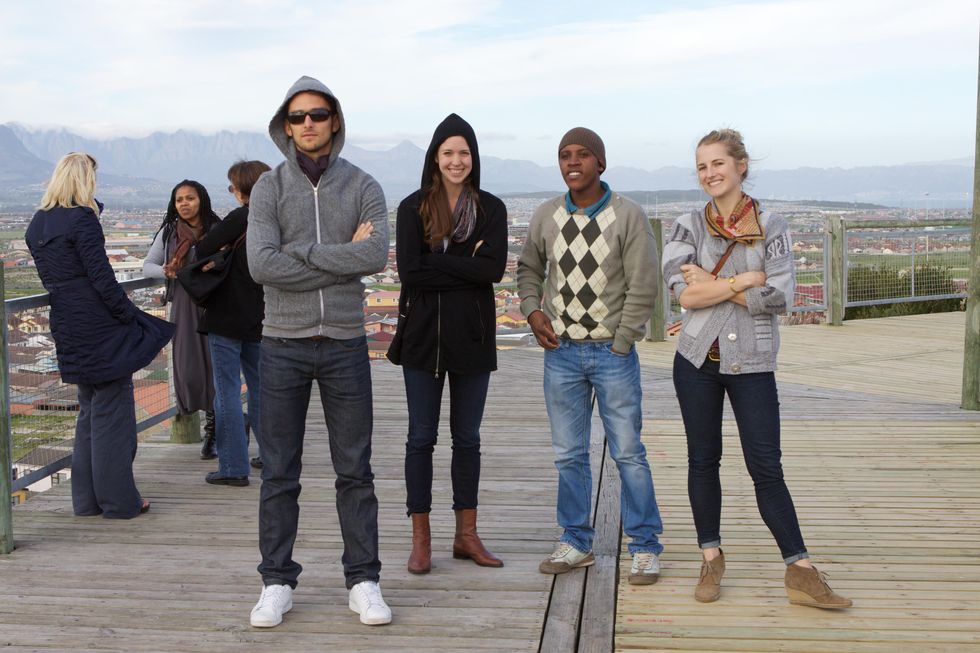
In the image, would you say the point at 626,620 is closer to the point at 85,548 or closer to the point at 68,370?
the point at 85,548

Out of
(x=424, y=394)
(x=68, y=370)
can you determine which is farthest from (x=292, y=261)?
(x=68, y=370)

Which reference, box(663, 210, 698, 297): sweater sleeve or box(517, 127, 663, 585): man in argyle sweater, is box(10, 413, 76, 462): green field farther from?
box(663, 210, 698, 297): sweater sleeve

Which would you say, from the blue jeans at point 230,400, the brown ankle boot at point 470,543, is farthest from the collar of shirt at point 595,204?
the blue jeans at point 230,400

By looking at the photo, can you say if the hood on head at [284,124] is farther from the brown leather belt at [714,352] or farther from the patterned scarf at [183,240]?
the patterned scarf at [183,240]

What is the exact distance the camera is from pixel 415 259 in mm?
4000

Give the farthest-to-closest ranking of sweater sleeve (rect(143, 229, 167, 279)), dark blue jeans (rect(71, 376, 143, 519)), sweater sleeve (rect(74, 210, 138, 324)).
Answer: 1. sweater sleeve (rect(143, 229, 167, 279))
2. dark blue jeans (rect(71, 376, 143, 519))
3. sweater sleeve (rect(74, 210, 138, 324))

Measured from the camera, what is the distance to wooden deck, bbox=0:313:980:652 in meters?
3.62

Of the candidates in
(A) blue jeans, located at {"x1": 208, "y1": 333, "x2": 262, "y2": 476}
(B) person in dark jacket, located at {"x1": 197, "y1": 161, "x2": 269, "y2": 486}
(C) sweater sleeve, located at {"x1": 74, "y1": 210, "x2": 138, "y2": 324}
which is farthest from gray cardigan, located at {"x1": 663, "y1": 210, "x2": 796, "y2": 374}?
(A) blue jeans, located at {"x1": 208, "y1": 333, "x2": 262, "y2": 476}

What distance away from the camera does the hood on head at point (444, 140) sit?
3.98m

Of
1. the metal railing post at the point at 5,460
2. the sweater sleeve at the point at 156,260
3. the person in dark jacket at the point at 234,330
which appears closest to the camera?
the metal railing post at the point at 5,460

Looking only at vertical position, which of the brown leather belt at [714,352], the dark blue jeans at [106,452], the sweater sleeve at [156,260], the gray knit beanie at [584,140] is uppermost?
the gray knit beanie at [584,140]

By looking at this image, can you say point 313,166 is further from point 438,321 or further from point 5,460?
point 5,460

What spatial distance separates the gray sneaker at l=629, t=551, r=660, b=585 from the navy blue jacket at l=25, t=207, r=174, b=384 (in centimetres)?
250

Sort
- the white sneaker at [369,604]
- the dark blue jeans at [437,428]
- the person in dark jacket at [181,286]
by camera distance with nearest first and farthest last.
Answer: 1. the white sneaker at [369,604]
2. the dark blue jeans at [437,428]
3. the person in dark jacket at [181,286]
